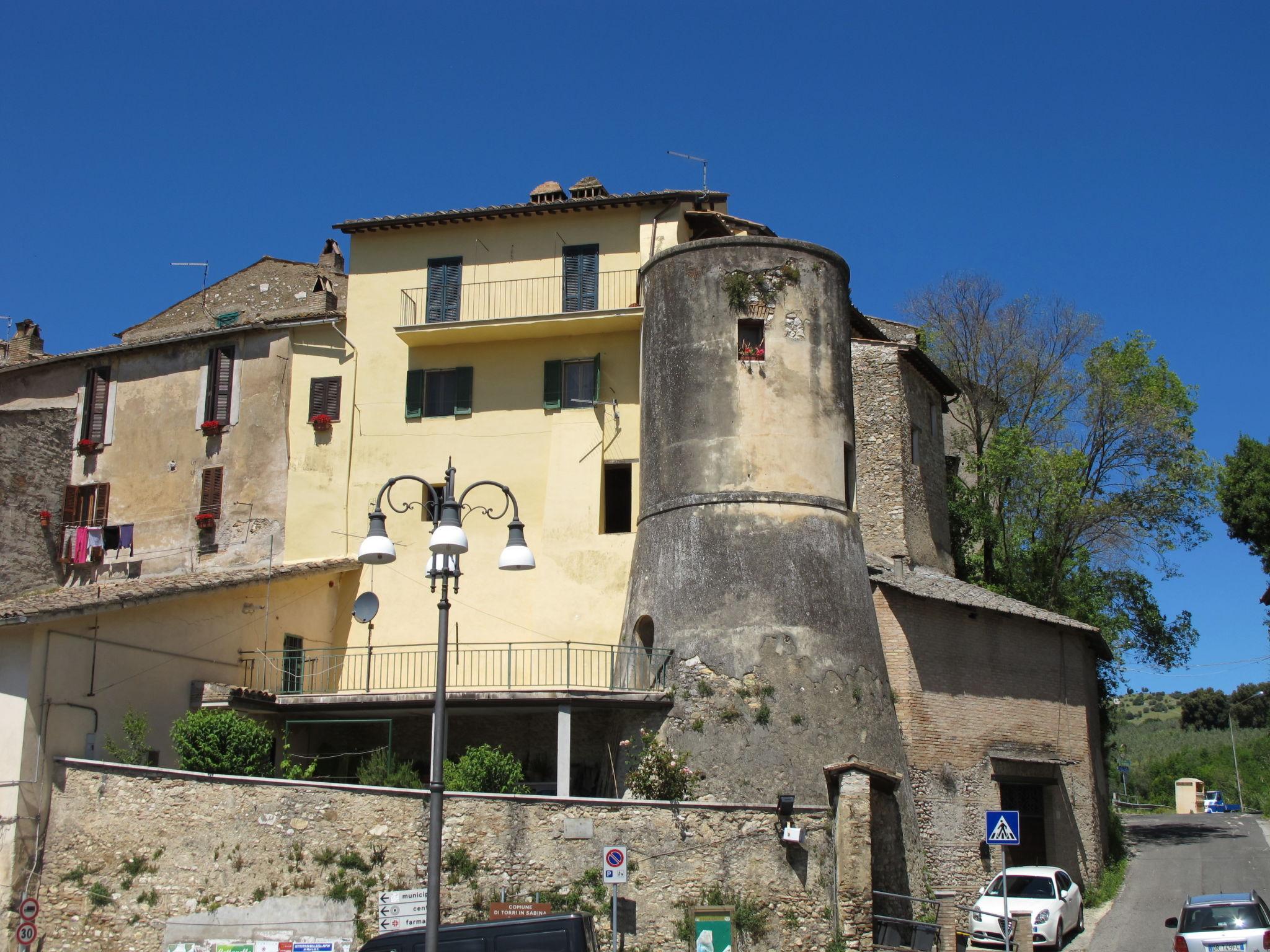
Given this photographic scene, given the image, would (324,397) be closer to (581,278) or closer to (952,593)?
(581,278)

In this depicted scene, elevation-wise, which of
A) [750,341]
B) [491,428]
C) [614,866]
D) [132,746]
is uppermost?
[750,341]

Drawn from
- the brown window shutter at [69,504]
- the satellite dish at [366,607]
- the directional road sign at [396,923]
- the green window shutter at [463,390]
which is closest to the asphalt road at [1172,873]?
the directional road sign at [396,923]

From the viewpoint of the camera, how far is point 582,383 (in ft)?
95.2

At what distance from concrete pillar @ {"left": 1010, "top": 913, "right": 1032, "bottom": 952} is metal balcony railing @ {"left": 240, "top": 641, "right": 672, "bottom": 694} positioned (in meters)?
8.36

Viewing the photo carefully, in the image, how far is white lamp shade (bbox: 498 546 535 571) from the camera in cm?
1473

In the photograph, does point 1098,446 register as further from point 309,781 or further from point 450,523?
point 450,523

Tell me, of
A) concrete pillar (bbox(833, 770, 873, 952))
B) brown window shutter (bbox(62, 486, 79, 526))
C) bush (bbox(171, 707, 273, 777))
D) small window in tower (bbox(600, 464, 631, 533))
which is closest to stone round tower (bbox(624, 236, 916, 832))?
concrete pillar (bbox(833, 770, 873, 952))

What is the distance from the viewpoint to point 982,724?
26781 mm

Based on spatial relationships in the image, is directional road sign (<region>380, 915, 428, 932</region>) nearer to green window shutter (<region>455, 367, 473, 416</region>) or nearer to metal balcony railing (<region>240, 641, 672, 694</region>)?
metal balcony railing (<region>240, 641, 672, 694</region>)

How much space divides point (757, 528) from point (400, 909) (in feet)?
31.1

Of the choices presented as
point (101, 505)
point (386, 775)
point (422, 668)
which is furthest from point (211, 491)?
point (386, 775)

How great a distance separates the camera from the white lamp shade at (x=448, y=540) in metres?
13.9

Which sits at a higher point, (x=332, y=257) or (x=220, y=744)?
(x=332, y=257)

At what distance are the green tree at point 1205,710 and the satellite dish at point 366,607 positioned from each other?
77788mm
